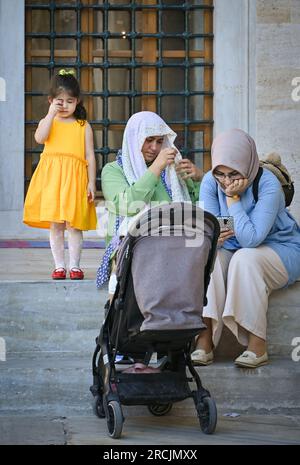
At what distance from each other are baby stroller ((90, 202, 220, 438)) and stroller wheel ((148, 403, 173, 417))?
0.38 m

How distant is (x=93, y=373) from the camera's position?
18.4 feet

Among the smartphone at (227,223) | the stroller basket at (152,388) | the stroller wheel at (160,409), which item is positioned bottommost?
the stroller wheel at (160,409)

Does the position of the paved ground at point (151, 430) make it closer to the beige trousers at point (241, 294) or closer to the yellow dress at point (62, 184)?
the beige trousers at point (241, 294)

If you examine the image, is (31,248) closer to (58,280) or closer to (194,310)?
(58,280)

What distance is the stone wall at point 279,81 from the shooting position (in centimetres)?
895

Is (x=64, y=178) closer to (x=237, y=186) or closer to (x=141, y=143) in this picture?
(x=141, y=143)

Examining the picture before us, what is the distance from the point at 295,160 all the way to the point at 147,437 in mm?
4130

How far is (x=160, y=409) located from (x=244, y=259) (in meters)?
0.92

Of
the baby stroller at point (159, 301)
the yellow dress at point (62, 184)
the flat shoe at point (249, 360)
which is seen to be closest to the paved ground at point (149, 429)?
the baby stroller at point (159, 301)

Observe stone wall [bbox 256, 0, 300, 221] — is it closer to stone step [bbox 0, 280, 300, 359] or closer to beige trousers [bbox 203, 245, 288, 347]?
stone step [bbox 0, 280, 300, 359]

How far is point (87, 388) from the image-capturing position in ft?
→ 19.2

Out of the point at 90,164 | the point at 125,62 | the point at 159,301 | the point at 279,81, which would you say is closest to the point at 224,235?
the point at 159,301

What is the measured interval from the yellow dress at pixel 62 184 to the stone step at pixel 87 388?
3.59ft

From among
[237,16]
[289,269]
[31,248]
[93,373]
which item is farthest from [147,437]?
[237,16]
